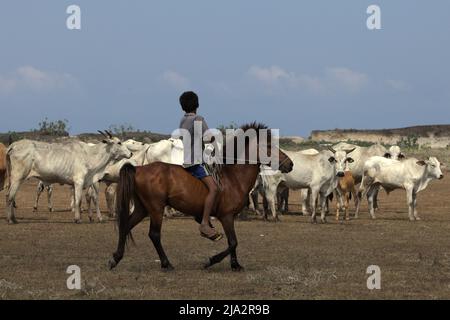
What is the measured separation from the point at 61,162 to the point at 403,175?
29.2ft

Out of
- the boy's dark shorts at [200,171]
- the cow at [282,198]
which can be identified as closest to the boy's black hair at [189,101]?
the boy's dark shorts at [200,171]

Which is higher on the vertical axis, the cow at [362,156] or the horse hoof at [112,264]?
the cow at [362,156]

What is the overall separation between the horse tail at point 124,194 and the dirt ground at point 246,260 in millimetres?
697

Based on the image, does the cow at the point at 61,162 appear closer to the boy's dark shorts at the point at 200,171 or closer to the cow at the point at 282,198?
the cow at the point at 282,198

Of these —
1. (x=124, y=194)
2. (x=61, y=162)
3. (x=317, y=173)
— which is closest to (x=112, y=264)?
(x=124, y=194)

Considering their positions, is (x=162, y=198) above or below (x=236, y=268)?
above

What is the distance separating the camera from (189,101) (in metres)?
13.1

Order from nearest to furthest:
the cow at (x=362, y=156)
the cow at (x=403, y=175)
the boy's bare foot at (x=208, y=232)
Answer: the boy's bare foot at (x=208, y=232), the cow at (x=403, y=175), the cow at (x=362, y=156)

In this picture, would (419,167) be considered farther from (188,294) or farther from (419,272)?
(188,294)

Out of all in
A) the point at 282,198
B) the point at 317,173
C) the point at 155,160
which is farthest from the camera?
the point at 282,198

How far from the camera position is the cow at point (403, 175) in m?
24.2

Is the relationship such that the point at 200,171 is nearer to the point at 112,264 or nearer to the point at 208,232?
the point at 208,232
